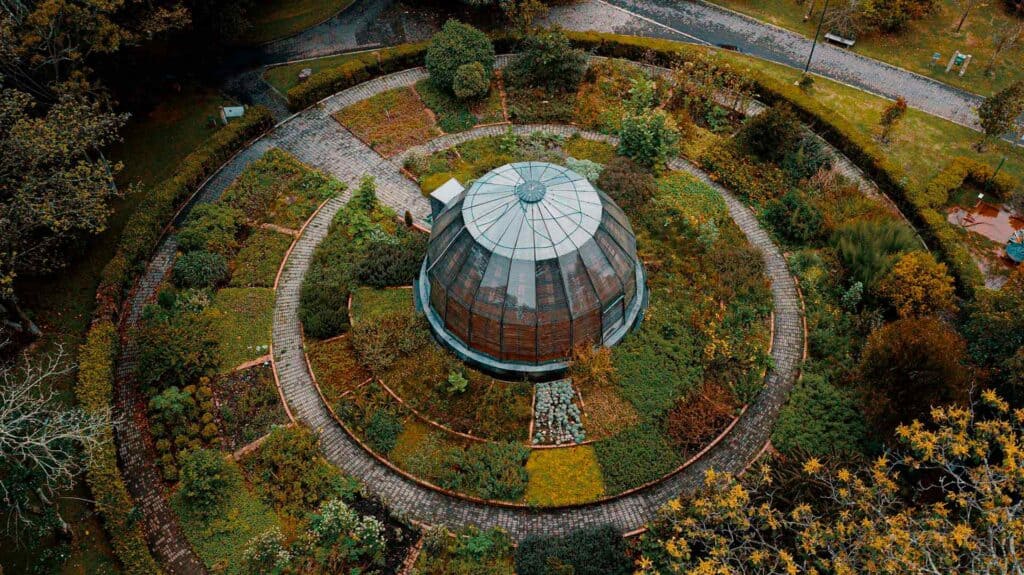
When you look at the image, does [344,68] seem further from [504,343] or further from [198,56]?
[504,343]

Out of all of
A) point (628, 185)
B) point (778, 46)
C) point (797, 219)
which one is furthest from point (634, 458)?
point (778, 46)

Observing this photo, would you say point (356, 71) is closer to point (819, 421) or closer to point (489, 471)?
point (489, 471)

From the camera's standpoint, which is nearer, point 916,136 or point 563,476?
point 563,476

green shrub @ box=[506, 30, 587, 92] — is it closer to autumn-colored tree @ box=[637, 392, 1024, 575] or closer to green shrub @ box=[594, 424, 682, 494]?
green shrub @ box=[594, 424, 682, 494]

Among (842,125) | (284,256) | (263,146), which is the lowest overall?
(284,256)

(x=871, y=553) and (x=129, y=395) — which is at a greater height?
(x=871, y=553)

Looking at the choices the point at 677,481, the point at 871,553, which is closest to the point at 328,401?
the point at 677,481
